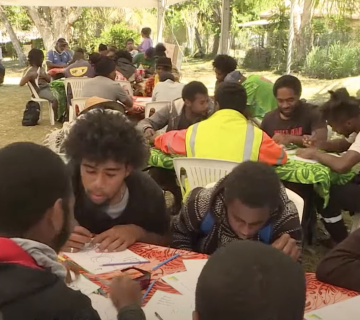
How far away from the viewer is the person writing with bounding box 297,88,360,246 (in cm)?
350

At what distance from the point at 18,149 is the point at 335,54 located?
14.4m

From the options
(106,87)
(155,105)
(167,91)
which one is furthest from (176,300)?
(106,87)

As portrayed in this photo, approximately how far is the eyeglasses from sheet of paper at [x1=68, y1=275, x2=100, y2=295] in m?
0.14

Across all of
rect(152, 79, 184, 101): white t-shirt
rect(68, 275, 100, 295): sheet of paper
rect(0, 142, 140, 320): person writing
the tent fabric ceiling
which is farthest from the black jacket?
the tent fabric ceiling

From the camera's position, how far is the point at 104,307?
65.1 inches

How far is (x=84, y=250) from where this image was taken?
2090 millimetres

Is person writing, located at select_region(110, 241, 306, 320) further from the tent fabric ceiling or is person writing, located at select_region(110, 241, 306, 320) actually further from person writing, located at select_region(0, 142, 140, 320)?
the tent fabric ceiling

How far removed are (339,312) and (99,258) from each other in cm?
94

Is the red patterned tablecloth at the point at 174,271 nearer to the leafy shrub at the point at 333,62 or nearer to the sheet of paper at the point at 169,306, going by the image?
the sheet of paper at the point at 169,306

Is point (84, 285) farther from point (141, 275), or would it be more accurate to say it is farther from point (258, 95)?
point (258, 95)

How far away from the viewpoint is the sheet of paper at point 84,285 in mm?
1756

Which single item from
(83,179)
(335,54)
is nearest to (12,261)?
(83,179)

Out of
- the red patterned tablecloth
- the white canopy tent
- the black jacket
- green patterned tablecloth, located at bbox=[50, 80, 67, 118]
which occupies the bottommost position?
green patterned tablecloth, located at bbox=[50, 80, 67, 118]

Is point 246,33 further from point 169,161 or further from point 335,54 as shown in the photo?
point 169,161
